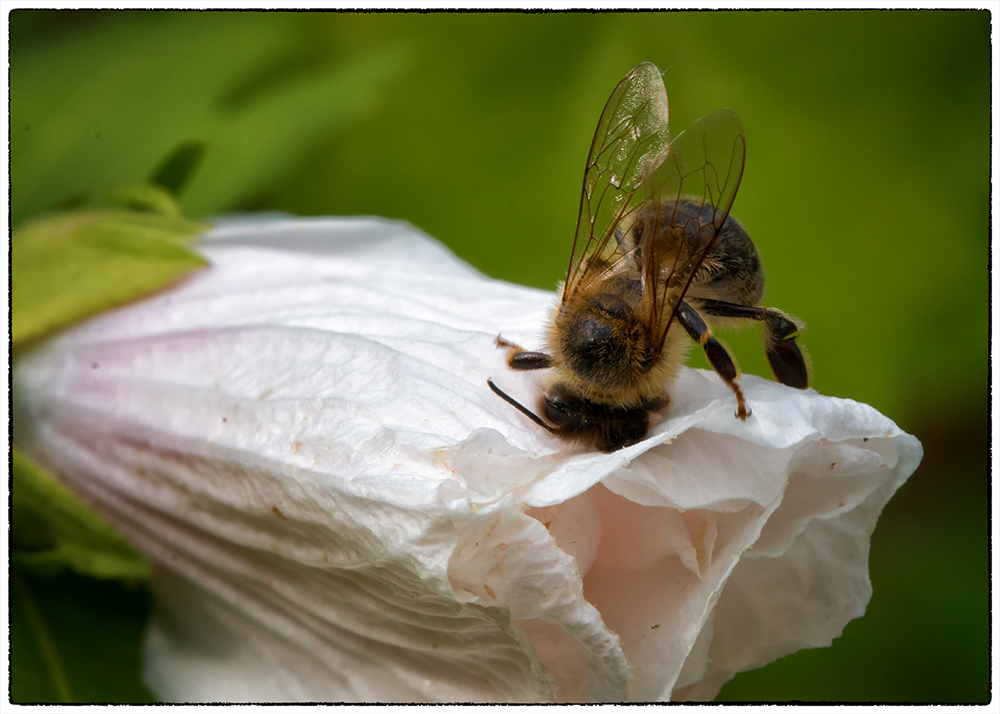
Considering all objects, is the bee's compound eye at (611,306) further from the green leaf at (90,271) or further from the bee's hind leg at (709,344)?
the green leaf at (90,271)

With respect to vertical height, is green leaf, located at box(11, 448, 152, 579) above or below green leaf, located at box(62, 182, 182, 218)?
below

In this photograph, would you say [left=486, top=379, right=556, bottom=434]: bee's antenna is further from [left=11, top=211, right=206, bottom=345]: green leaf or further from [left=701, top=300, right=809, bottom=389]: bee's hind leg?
[left=11, top=211, right=206, bottom=345]: green leaf

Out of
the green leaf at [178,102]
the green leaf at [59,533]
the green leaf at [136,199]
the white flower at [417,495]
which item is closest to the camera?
the white flower at [417,495]

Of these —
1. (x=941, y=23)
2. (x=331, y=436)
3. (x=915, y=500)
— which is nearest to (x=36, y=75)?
(x=331, y=436)

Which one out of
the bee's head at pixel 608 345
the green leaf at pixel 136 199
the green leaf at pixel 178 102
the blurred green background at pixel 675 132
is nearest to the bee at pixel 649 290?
the bee's head at pixel 608 345

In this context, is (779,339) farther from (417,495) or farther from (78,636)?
(78,636)

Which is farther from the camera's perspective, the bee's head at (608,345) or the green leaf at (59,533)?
the green leaf at (59,533)

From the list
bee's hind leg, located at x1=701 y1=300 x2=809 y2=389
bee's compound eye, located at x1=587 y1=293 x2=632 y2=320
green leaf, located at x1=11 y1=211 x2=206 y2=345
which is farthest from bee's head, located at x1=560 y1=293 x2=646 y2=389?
green leaf, located at x1=11 y1=211 x2=206 y2=345
